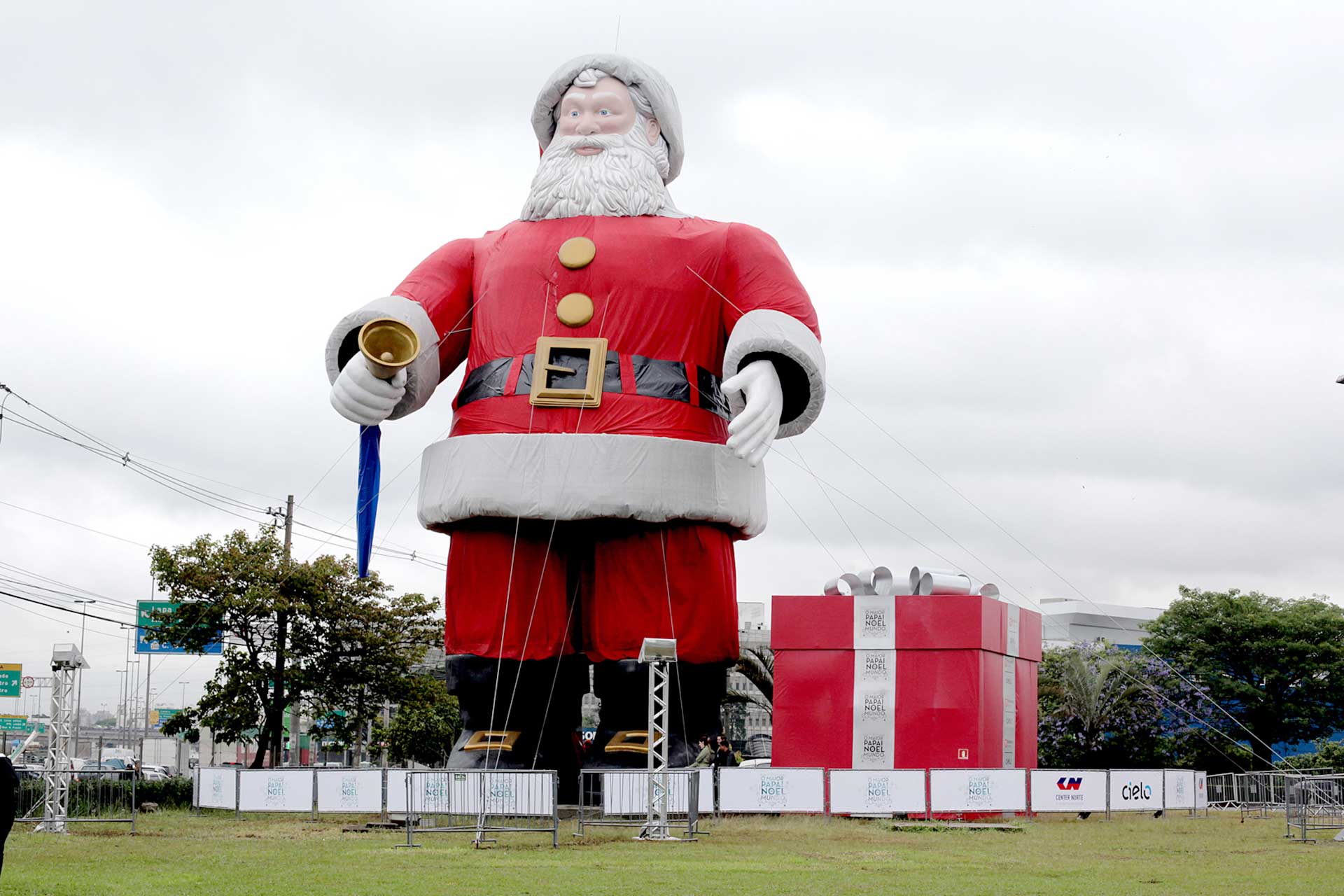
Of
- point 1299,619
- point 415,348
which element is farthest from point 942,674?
point 1299,619

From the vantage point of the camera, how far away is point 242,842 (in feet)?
44.3

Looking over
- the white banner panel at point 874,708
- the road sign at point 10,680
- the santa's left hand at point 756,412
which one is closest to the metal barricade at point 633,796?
the santa's left hand at point 756,412

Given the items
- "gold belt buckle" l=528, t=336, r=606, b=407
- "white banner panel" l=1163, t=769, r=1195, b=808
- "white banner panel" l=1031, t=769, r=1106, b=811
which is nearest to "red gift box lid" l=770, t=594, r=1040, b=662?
"white banner panel" l=1031, t=769, r=1106, b=811

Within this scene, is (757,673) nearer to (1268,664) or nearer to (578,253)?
(578,253)

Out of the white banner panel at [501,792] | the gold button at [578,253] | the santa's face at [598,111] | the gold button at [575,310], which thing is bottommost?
the white banner panel at [501,792]

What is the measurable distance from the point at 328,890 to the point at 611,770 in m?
4.48

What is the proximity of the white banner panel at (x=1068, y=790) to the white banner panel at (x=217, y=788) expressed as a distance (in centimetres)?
938

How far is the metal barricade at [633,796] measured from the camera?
13.5m

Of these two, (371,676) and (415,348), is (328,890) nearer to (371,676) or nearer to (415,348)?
(415,348)

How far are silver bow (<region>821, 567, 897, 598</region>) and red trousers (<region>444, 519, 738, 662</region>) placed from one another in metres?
5.65

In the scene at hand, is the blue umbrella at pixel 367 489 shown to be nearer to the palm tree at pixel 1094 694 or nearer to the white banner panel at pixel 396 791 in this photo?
the white banner panel at pixel 396 791

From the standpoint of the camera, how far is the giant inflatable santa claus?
13.8 meters

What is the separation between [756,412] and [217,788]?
8.41m

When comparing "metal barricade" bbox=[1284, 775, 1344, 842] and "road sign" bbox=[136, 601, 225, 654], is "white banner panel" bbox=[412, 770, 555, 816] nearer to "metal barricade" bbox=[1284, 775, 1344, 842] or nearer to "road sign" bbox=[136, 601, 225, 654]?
"metal barricade" bbox=[1284, 775, 1344, 842]
